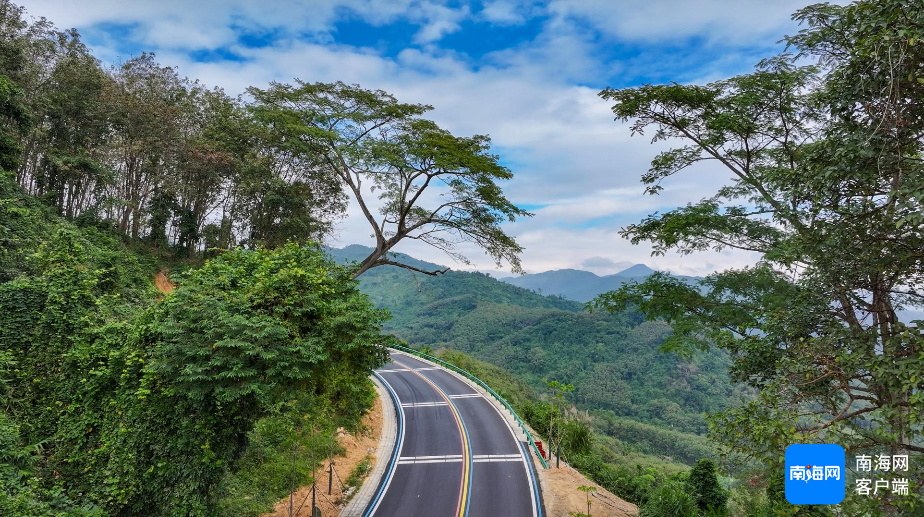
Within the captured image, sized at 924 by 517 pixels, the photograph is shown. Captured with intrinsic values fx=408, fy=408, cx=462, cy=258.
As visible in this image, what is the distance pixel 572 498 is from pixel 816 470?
1043cm

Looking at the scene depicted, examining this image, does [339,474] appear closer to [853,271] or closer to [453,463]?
[453,463]

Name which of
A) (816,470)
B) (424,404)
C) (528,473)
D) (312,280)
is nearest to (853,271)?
(816,470)

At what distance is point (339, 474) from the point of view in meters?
14.5

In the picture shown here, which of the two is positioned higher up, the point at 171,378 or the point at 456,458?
the point at 171,378

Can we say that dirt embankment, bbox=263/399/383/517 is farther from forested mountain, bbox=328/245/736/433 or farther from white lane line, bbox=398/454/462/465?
forested mountain, bbox=328/245/736/433

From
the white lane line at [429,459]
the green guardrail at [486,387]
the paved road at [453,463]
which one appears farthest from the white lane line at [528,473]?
the white lane line at [429,459]

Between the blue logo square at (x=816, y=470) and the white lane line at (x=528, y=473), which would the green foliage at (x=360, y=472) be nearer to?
the white lane line at (x=528, y=473)

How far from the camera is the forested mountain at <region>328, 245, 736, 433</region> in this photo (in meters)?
61.8

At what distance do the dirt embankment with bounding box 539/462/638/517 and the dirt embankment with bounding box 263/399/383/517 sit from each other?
6619 mm

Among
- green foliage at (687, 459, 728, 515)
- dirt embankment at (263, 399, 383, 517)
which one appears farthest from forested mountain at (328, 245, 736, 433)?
green foliage at (687, 459, 728, 515)

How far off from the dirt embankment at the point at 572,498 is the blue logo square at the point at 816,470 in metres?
9.51

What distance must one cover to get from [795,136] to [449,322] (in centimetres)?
9232

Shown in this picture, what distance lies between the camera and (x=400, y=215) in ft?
59.2

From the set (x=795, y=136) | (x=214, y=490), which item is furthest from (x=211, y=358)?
(x=795, y=136)
